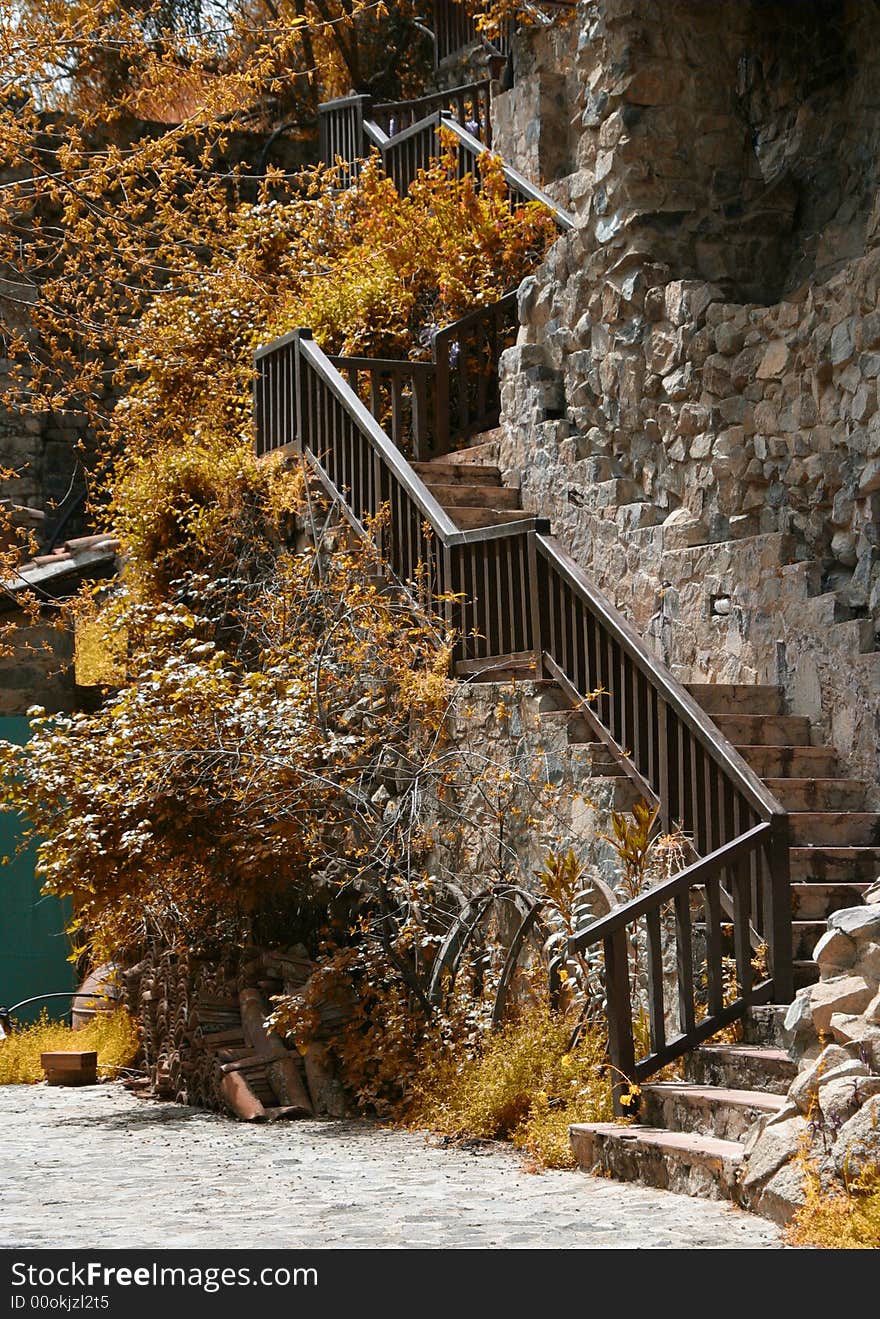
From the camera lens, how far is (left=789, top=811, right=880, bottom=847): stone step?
7113mm

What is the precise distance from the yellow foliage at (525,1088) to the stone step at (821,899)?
1002mm

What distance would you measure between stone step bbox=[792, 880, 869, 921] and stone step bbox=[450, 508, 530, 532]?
155 inches

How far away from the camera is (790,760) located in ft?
25.0

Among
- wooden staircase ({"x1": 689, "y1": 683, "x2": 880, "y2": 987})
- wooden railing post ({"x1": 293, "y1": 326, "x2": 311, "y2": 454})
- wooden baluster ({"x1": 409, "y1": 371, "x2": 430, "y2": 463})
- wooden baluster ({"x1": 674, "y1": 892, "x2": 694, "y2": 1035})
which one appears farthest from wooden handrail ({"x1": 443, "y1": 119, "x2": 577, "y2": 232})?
wooden baluster ({"x1": 674, "y1": 892, "x2": 694, "y2": 1035})

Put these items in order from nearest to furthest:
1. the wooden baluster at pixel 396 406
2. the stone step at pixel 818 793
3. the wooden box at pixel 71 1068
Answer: the stone step at pixel 818 793 → the wooden box at pixel 71 1068 → the wooden baluster at pixel 396 406

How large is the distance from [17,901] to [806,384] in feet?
27.1

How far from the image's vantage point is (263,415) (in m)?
11.4

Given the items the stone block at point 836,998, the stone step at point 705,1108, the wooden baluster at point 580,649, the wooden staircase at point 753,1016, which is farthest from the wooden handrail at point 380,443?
the stone block at point 836,998

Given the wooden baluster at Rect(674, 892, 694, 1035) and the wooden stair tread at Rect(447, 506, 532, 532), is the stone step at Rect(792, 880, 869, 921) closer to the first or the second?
the wooden baluster at Rect(674, 892, 694, 1035)

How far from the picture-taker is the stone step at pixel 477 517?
32.9 feet

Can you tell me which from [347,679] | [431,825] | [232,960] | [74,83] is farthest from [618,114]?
[74,83]

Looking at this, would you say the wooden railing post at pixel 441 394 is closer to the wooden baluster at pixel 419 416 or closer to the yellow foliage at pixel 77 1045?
the wooden baluster at pixel 419 416

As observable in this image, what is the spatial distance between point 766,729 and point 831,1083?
3305 mm

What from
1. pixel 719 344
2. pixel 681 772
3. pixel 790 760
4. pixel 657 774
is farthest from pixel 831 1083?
pixel 719 344
